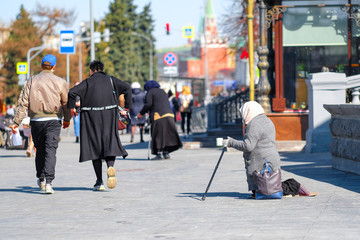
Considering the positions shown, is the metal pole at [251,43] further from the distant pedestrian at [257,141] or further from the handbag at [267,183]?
the handbag at [267,183]

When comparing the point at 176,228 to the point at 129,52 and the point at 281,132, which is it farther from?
the point at 129,52

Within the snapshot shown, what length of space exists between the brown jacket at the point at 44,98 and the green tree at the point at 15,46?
223 ft

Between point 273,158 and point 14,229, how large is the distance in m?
3.29

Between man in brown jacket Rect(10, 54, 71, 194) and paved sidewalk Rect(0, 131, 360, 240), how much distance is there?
499 mm

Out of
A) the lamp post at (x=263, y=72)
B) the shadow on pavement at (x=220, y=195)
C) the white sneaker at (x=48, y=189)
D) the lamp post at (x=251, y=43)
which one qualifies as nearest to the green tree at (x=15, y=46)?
the lamp post at (x=263, y=72)

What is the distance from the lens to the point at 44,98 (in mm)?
10859

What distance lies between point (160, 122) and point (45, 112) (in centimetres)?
628

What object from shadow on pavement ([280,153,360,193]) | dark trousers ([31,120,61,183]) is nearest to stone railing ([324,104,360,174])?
shadow on pavement ([280,153,360,193])

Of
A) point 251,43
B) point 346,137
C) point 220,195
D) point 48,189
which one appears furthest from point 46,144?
point 251,43

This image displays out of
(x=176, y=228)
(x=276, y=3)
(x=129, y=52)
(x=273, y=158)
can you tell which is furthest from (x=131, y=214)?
(x=129, y=52)

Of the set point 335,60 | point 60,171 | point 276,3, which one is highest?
point 276,3

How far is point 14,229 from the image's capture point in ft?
25.0

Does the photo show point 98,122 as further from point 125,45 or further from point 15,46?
point 125,45

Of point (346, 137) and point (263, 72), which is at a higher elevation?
point (263, 72)
